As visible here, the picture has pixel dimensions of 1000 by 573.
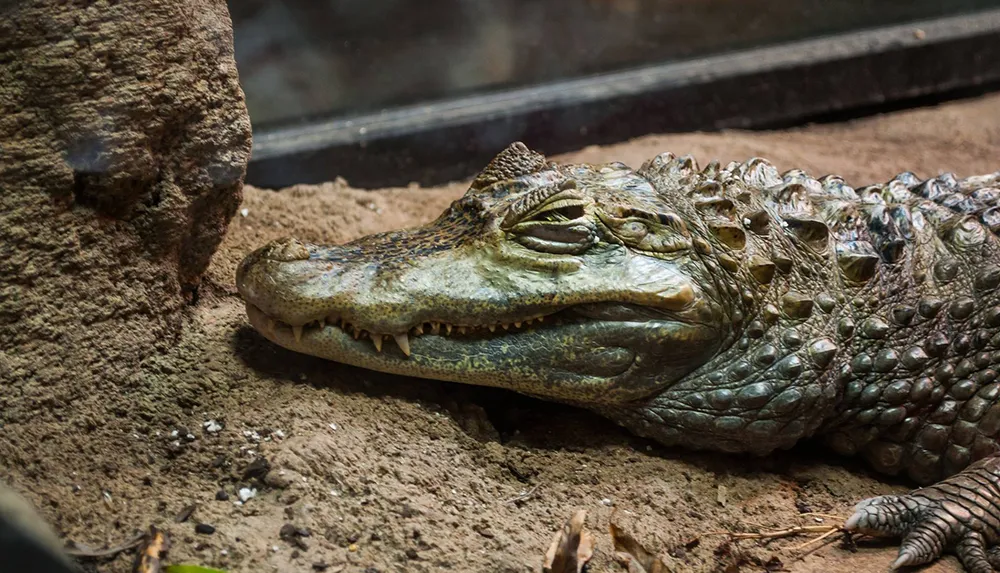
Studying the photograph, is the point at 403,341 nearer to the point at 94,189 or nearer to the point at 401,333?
the point at 401,333

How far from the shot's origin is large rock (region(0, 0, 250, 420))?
2547 mm

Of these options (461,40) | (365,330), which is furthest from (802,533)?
(461,40)

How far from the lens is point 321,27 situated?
569 cm

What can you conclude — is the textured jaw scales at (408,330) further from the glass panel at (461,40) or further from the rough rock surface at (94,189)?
the glass panel at (461,40)

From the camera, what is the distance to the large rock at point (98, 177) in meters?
2.55

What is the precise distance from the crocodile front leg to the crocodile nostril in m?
2.12

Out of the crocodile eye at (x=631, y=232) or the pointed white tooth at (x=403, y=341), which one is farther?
the crocodile eye at (x=631, y=232)

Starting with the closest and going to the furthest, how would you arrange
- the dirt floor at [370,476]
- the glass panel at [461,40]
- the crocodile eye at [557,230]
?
the dirt floor at [370,476], the crocodile eye at [557,230], the glass panel at [461,40]

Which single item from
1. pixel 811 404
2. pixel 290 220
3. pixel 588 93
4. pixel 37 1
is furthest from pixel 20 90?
pixel 588 93

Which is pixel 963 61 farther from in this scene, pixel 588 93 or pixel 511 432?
pixel 511 432

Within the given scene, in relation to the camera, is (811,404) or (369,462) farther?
(811,404)

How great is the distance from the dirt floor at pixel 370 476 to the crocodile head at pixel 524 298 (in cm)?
19

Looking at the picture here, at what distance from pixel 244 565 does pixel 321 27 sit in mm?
4183

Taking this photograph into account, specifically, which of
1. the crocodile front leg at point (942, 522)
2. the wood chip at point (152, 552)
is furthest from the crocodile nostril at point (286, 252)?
the crocodile front leg at point (942, 522)
